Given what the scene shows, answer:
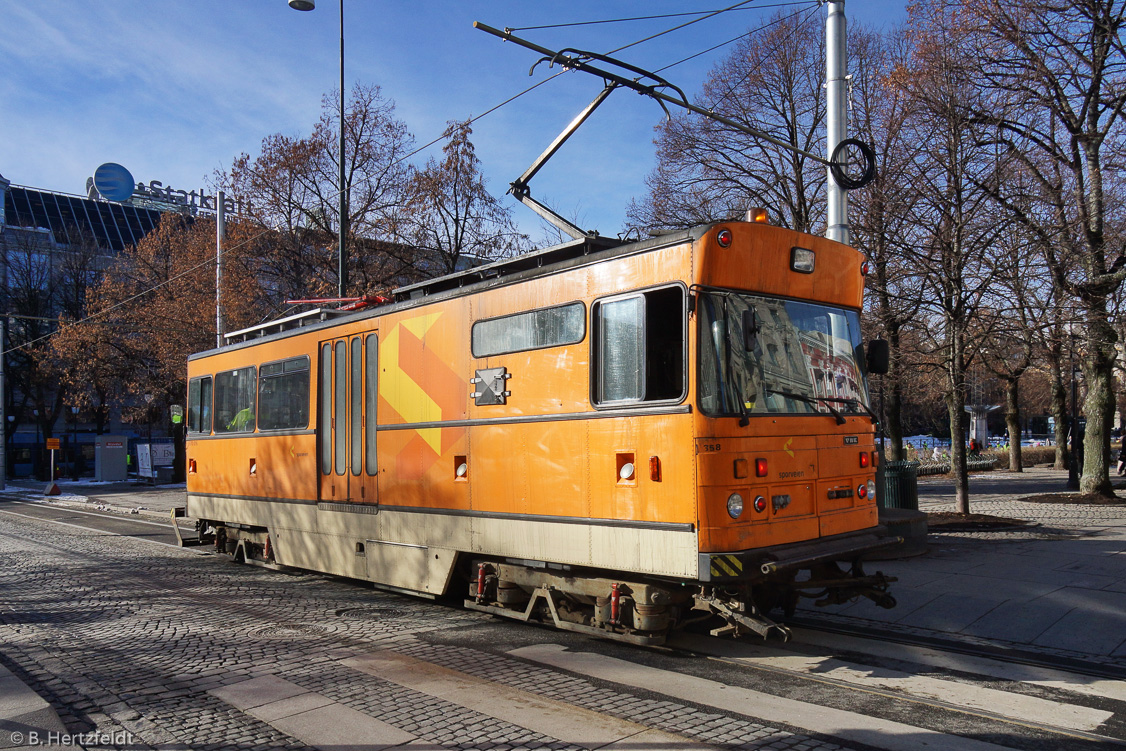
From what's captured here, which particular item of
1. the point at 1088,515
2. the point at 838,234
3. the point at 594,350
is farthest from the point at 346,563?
the point at 1088,515

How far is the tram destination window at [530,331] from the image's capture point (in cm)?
705

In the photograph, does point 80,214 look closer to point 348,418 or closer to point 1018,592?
point 348,418

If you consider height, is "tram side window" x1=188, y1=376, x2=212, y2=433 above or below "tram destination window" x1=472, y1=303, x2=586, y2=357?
below

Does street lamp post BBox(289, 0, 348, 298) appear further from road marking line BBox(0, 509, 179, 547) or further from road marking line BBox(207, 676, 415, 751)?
road marking line BBox(207, 676, 415, 751)

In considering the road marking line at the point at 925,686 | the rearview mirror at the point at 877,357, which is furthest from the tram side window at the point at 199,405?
the rearview mirror at the point at 877,357

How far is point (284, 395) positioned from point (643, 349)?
263 inches

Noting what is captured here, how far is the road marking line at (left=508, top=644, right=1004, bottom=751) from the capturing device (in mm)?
4828

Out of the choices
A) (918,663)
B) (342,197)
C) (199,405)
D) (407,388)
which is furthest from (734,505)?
(342,197)

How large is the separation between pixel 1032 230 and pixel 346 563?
12078mm

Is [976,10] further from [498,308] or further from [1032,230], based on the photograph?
[498,308]

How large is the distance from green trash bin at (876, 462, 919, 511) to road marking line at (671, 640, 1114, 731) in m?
6.77

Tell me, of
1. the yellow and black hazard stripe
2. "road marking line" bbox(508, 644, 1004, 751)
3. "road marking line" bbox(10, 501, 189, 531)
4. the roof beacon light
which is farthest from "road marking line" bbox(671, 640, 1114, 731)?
"road marking line" bbox(10, 501, 189, 531)

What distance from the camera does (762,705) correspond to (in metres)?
5.50

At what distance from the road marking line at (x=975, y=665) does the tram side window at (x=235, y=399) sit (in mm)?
8532
